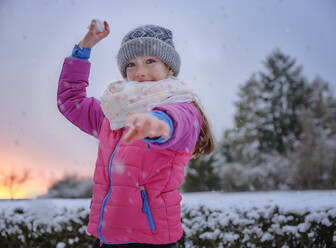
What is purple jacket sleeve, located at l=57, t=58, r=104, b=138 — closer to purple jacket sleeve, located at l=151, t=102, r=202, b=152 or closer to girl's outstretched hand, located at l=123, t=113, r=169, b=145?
purple jacket sleeve, located at l=151, t=102, r=202, b=152

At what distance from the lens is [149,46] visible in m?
1.64

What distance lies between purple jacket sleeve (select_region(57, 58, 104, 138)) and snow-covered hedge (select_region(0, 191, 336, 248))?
2.42 metres

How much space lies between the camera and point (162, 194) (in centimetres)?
135

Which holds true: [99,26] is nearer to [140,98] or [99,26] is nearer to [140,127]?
[140,98]

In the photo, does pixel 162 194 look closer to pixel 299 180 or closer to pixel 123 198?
pixel 123 198

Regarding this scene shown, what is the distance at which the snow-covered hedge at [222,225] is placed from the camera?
3.53 meters

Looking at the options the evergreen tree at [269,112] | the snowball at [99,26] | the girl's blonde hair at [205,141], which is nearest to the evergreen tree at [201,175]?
the evergreen tree at [269,112]

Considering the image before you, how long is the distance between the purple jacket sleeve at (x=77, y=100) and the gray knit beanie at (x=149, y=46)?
0.74ft

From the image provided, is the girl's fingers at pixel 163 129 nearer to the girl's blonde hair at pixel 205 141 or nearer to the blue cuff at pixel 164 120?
the blue cuff at pixel 164 120

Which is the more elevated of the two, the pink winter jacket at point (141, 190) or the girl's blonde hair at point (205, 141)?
the girl's blonde hair at point (205, 141)

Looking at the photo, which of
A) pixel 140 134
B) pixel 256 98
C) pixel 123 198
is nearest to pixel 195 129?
pixel 123 198

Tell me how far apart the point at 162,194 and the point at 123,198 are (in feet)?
→ 0.57

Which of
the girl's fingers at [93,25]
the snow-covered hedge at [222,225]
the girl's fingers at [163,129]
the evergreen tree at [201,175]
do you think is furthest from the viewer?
the evergreen tree at [201,175]

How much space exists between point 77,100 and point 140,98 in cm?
53
